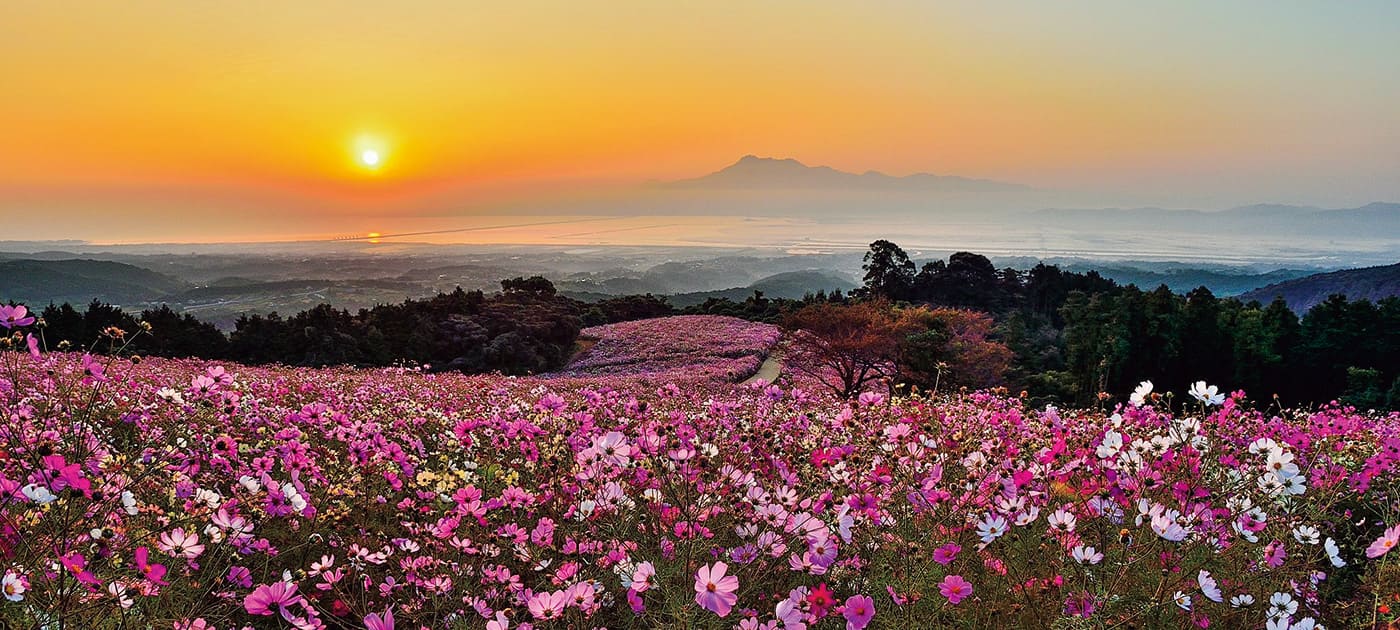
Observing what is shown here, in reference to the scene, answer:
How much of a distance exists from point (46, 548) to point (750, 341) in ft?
102

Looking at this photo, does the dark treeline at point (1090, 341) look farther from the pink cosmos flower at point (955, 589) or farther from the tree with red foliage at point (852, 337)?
the pink cosmos flower at point (955, 589)

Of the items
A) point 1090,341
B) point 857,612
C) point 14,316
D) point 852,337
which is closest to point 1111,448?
point 857,612

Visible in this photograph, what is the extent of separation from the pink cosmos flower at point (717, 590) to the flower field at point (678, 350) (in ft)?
68.3

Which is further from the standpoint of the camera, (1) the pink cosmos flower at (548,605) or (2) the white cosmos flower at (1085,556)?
(2) the white cosmos flower at (1085,556)

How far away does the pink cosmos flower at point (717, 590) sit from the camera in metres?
1.90

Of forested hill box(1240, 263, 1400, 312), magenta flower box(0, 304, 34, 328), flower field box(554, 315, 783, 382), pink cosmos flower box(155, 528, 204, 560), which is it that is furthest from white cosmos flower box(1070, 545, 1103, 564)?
forested hill box(1240, 263, 1400, 312)

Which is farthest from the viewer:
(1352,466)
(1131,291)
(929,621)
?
(1131,291)

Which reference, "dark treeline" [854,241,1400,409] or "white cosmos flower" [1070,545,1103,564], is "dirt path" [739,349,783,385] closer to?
"dark treeline" [854,241,1400,409]

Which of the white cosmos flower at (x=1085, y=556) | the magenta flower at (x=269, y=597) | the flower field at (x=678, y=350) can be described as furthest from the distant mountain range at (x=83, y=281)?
the white cosmos flower at (x=1085, y=556)

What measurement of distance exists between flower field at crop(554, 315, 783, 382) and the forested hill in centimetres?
6336

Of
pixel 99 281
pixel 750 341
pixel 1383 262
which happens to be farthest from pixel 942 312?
pixel 99 281

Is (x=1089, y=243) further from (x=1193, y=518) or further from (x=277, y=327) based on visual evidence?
(x=1193, y=518)

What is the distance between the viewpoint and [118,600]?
180 cm

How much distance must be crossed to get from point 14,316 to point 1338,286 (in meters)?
106
